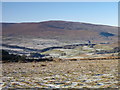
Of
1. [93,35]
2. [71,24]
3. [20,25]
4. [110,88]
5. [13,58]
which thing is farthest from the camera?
[71,24]

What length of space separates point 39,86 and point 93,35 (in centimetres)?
10023

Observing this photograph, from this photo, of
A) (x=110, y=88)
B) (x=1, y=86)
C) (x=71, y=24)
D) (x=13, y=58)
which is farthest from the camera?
(x=71, y=24)

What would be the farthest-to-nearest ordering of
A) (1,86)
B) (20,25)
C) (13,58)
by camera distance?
(20,25), (13,58), (1,86)

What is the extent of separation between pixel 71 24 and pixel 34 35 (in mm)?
32676

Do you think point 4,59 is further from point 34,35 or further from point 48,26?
point 48,26

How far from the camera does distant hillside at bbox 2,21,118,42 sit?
324 ft

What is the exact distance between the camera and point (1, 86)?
6.46 meters

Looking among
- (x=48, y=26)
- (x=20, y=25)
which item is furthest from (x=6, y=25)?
(x=48, y=26)

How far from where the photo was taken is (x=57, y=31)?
353 ft

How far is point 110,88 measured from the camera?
237 inches

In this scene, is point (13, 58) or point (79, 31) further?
point (79, 31)

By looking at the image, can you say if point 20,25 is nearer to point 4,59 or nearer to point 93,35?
point 93,35

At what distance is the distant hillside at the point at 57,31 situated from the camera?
324 feet

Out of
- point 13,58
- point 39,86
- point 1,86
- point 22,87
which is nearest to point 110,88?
point 39,86
